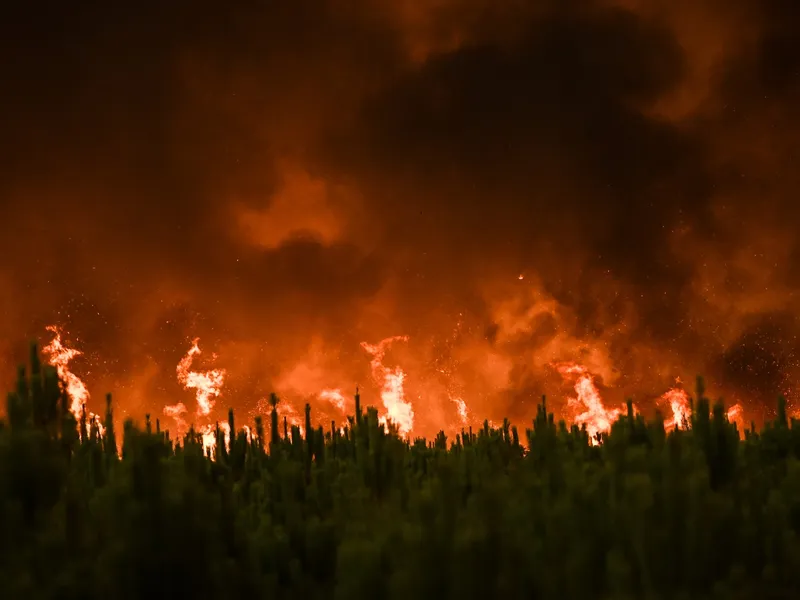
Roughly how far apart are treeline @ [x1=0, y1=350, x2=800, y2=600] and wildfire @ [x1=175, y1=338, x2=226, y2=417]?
64176mm

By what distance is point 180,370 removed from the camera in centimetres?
6700

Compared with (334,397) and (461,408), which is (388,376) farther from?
(461,408)

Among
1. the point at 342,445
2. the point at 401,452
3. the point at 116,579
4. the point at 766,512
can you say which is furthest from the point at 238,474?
the point at 766,512

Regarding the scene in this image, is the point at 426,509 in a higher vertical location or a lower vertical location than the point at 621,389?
lower

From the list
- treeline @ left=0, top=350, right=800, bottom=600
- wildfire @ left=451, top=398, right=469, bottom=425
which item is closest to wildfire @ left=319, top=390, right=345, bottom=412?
wildfire @ left=451, top=398, right=469, bottom=425

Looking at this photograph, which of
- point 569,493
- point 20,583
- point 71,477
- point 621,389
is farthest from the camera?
point 621,389

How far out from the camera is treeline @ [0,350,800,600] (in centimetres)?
279

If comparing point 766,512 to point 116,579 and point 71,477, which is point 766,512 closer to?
point 116,579

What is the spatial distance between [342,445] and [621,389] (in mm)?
57126

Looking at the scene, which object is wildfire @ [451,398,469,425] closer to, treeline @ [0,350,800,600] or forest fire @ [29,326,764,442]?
forest fire @ [29,326,764,442]

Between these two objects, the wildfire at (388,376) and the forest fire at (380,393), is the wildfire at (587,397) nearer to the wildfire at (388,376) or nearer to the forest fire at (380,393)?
the forest fire at (380,393)

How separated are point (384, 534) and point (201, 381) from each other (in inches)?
2614

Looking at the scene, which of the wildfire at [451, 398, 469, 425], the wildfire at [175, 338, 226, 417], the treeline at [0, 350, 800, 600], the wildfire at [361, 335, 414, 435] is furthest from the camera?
the wildfire at [361, 335, 414, 435]

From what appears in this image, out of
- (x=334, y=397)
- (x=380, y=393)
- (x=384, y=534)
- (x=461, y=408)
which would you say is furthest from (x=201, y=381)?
(x=384, y=534)
